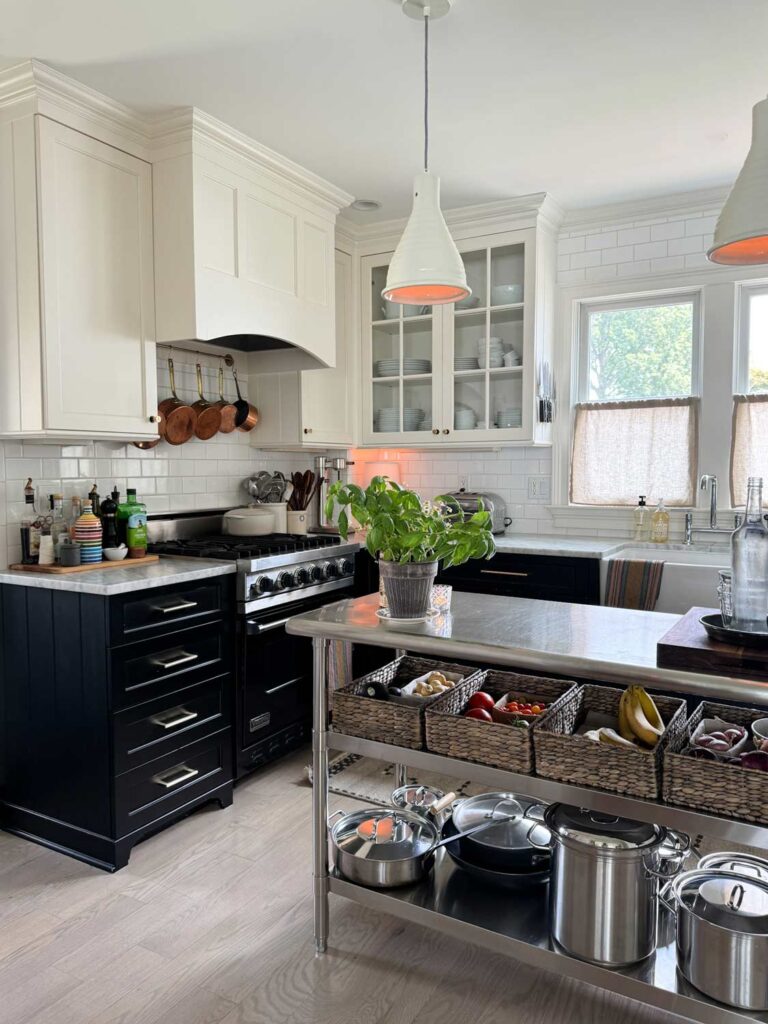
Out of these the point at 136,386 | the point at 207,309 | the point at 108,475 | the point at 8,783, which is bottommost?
the point at 8,783

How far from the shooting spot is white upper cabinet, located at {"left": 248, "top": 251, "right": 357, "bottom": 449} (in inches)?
161

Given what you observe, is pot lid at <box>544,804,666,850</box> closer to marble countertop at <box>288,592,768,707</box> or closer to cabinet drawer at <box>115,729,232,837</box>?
marble countertop at <box>288,592,768,707</box>

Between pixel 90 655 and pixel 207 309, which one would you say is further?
pixel 207 309

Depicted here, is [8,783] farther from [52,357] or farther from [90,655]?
[52,357]

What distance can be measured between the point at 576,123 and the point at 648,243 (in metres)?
1.17

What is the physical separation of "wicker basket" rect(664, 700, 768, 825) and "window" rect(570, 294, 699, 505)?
8.69 feet

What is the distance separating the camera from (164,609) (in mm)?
2787

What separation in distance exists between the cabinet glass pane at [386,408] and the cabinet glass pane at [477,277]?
0.62 m

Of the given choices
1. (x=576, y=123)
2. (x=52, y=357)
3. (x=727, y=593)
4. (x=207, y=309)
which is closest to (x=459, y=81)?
(x=576, y=123)

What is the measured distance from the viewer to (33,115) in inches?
107

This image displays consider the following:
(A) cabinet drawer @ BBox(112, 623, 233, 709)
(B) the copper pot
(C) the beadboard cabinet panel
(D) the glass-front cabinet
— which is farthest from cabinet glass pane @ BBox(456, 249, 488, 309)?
(A) cabinet drawer @ BBox(112, 623, 233, 709)

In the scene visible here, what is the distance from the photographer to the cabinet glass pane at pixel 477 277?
13.7ft

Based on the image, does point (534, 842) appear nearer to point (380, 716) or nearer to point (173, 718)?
point (380, 716)

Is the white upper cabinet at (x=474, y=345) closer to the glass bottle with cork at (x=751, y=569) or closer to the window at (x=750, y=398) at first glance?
the window at (x=750, y=398)
